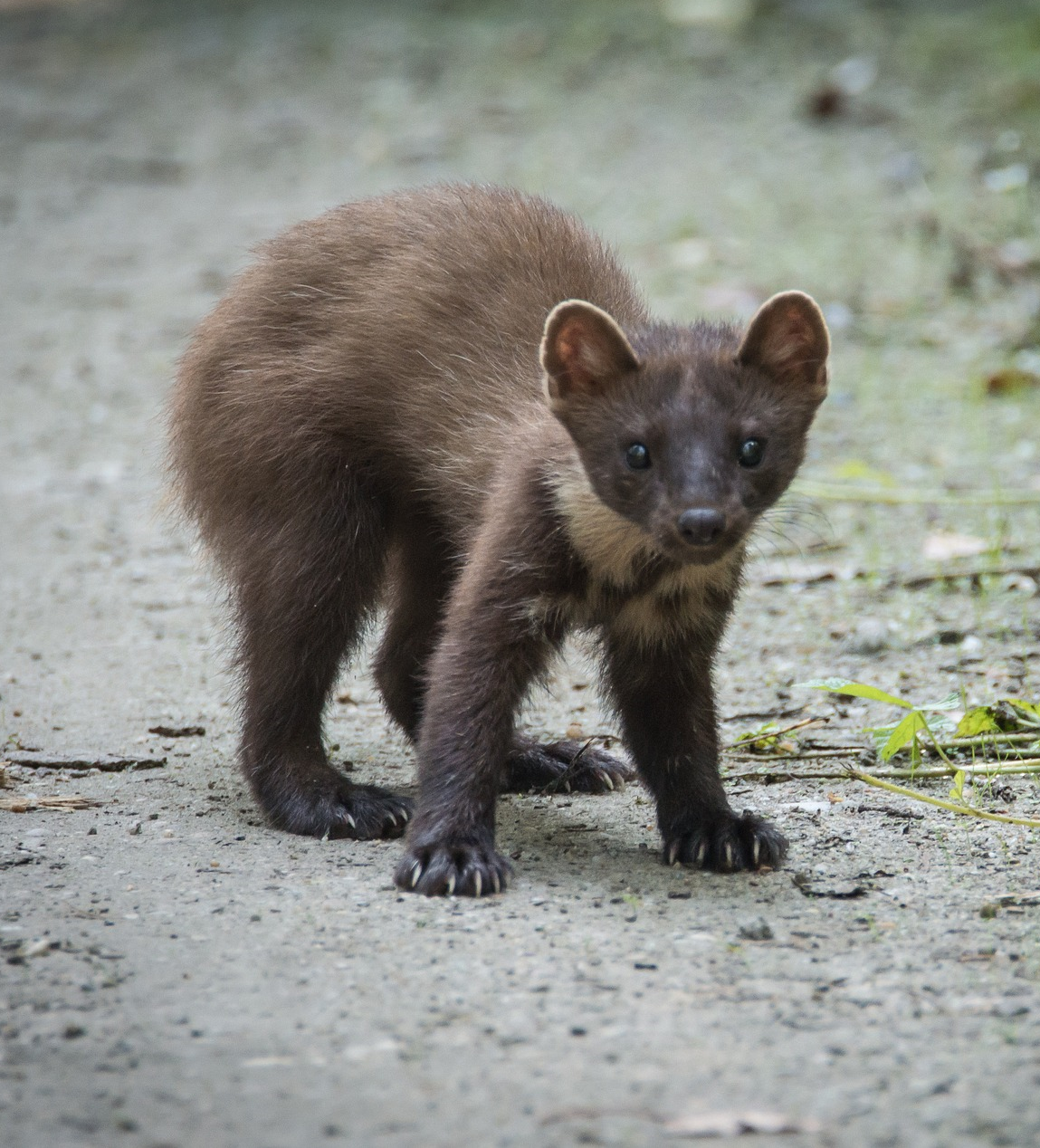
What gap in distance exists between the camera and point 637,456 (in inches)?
155

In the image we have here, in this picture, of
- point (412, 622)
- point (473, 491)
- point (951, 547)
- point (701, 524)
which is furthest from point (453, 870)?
point (951, 547)

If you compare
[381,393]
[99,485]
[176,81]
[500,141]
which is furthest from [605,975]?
[176,81]

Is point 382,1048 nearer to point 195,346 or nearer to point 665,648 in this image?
point 665,648

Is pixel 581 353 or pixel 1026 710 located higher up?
pixel 581 353

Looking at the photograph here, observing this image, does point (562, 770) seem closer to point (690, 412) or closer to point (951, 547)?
point (690, 412)

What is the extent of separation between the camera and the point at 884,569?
6.76m

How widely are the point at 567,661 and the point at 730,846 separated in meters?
0.89

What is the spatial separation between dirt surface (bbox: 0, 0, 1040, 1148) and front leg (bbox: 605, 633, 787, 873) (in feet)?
0.54

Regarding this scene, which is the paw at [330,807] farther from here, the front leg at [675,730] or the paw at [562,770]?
the front leg at [675,730]

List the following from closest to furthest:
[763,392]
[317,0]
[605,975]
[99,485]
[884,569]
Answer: [605,975], [763,392], [884,569], [99,485], [317,0]

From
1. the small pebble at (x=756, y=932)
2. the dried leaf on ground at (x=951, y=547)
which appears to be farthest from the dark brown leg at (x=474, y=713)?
the dried leaf on ground at (x=951, y=547)

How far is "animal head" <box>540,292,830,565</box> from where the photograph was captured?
3.83 m

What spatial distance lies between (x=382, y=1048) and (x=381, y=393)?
2342 mm

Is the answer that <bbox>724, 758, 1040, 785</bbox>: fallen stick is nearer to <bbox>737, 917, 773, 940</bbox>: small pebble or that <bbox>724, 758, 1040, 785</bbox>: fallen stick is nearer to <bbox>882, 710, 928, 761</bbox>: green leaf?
<bbox>882, 710, 928, 761</bbox>: green leaf
